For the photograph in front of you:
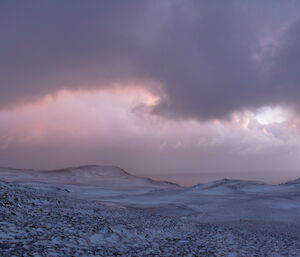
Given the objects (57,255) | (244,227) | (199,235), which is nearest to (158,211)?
(244,227)

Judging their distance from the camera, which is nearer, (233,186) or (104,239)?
(104,239)

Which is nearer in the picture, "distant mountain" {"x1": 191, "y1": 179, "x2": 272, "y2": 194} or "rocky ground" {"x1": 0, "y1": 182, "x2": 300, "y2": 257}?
"rocky ground" {"x1": 0, "y1": 182, "x2": 300, "y2": 257}

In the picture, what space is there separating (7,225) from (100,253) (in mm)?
2759

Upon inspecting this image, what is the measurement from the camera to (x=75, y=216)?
12.0 meters

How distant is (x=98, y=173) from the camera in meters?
80.1

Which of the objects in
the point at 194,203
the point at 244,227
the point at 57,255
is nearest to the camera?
the point at 57,255

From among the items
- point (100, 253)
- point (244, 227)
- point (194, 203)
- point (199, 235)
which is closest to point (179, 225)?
point (199, 235)

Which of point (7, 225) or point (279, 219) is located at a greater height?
point (7, 225)

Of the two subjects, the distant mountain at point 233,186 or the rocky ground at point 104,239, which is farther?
the distant mountain at point 233,186

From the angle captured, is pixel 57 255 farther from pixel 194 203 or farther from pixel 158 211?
pixel 194 203

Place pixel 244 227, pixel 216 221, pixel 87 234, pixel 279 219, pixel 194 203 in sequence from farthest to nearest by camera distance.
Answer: pixel 194 203 → pixel 279 219 → pixel 216 221 → pixel 244 227 → pixel 87 234

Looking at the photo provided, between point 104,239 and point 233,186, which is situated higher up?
point 233,186

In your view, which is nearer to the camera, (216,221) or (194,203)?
(216,221)

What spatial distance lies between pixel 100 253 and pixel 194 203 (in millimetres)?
20069
